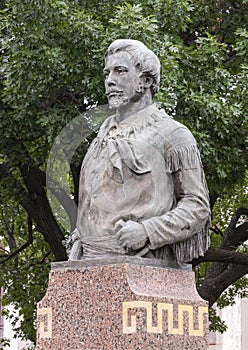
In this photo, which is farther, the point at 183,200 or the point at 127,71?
the point at 127,71

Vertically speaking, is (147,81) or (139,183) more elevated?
(147,81)

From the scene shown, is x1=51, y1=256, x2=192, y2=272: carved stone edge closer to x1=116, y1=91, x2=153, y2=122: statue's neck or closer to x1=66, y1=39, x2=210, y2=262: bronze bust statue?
x1=66, y1=39, x2=210, y2=262: bronze bust statue

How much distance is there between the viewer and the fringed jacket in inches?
301

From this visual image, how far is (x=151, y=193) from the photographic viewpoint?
303 inches

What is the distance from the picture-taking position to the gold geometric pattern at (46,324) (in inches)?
306

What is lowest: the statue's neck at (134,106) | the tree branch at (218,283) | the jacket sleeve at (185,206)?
the jacket sleeve at (185,206)

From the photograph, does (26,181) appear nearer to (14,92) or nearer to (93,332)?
(14,92)

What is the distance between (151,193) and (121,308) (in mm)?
943

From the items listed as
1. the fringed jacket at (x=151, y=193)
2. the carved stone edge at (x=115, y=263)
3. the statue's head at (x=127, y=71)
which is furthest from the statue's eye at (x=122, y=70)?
the carved stone edge at (x=115, y=263)

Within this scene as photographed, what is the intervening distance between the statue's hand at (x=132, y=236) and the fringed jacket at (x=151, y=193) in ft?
0.16

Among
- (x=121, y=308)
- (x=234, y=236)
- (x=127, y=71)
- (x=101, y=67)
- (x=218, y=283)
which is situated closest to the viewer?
(x=121, y=308)

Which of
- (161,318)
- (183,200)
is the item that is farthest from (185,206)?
(161,318)

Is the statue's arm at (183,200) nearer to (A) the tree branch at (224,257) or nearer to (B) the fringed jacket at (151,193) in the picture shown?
(B) the fringed jacket at (151,193)

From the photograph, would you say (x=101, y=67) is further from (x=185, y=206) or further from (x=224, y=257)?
(x=185, y=206)
